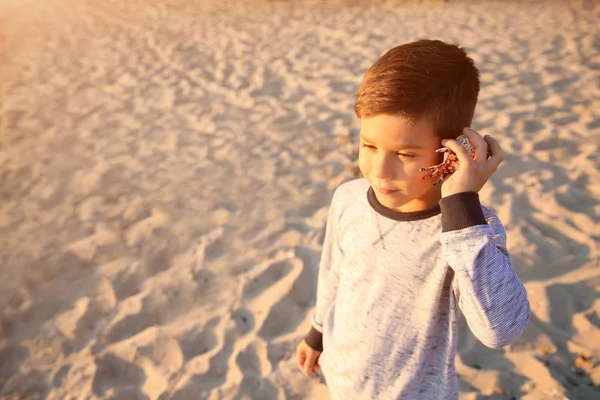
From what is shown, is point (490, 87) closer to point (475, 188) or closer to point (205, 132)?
point (205, 132)

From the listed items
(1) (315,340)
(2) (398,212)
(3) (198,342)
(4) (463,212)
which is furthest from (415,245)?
(3) (198,342)

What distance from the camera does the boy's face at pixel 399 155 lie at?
1043 millimetres

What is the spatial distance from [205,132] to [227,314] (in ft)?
7.72

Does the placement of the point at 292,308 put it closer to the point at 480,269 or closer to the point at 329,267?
the point at 329,267

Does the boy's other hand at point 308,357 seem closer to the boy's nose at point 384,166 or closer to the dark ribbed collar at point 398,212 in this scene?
the dark ribbed collar at point 398,212

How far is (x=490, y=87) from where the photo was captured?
16.1 ft

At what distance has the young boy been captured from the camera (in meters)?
0.97

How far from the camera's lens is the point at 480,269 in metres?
0.94

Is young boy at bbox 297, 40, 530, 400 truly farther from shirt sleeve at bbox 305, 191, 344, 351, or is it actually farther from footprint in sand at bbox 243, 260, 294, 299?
footprint in sand at bbox 243, 260, 294, 299

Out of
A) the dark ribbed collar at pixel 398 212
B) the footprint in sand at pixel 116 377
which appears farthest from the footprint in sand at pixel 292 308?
the dark ribbed collar at pixel 398 212

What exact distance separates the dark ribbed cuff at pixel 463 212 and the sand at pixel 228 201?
4.98 feet

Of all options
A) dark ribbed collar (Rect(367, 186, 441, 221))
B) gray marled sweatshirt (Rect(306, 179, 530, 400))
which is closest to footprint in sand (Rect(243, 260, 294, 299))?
gray marled sweatshirt (Rect(306, 179, 530, 400))

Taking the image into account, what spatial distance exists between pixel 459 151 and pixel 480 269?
25 cm

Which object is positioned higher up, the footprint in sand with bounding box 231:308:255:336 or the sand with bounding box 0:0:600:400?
the sand with bounding box 0:0:600:400
